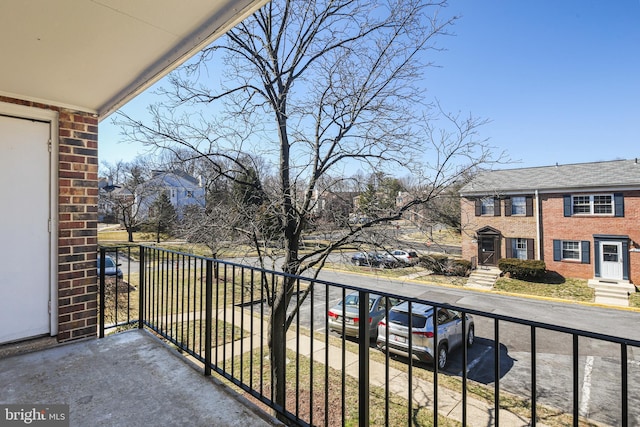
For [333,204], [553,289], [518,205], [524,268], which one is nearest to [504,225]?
[518,205]

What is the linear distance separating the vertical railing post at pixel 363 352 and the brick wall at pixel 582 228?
56.8 feet

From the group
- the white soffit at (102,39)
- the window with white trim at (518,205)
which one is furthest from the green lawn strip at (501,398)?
the window with white trim at (518,205)

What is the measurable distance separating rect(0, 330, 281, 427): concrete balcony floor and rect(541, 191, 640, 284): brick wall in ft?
57.5

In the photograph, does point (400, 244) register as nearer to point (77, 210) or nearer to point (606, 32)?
point (77, 210)

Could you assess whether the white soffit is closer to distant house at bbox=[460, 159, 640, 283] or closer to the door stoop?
distant house at bbox=[460, 159, 640, 283]

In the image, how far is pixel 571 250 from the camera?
1455cm

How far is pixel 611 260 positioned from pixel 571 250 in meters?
1.42

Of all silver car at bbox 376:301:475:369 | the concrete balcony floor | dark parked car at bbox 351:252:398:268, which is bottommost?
silver car at bbox 376:301:475:369

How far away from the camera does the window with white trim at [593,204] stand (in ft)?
45.5

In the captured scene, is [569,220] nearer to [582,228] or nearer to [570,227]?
[570,227]

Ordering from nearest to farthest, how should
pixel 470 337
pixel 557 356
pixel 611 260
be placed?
pixel 557 356 < pixel 470 337 < pixel 611 260

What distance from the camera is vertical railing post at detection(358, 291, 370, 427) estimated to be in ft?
4.85

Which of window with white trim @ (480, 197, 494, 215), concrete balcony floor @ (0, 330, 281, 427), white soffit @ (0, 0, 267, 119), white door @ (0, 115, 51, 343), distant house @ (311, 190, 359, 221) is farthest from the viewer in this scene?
window with white trim @ (480, 197, 494, 215)

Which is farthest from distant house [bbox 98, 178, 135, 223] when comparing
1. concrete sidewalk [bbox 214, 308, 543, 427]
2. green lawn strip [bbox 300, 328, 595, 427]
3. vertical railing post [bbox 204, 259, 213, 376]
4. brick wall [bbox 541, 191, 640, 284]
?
brick wall [bbox 541, 191, 640, 284]
